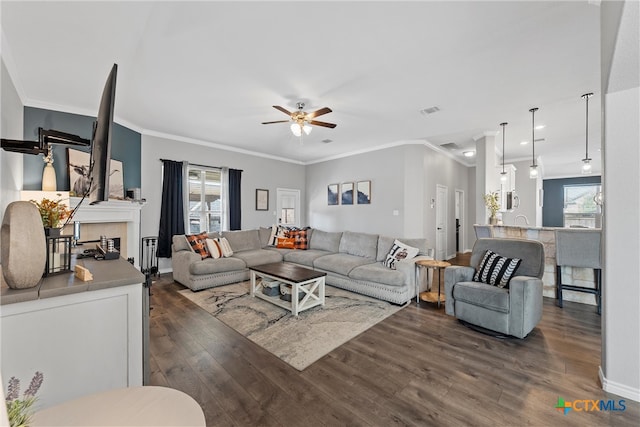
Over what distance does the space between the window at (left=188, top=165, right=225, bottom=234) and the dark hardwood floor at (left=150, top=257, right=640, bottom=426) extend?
3.10 metres

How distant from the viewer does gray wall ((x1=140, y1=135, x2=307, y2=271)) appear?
488 centimetres

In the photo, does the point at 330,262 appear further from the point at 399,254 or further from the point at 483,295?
the point at 483,295

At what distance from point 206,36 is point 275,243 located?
13.0 feet

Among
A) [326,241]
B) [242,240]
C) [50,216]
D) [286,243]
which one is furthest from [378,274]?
[50,216]

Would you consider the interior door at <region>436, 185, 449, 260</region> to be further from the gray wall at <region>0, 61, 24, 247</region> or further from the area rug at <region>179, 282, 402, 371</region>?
the gray wall at <region>0, 61, 24, 247</region>

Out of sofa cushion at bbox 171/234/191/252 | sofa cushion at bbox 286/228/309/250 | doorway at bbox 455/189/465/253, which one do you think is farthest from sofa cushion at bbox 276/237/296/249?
doorway at bbox 455/189/465/253

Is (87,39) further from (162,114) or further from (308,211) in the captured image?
(308,211)

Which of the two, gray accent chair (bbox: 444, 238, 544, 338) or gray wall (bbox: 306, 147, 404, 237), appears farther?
gray wall (bbox: 306, 147, 404, 237)

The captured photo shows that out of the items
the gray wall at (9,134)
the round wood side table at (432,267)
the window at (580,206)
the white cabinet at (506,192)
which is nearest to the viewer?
the gray wall at (9,134)

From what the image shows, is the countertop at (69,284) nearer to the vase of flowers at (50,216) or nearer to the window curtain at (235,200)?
the vase of flowers at (50,216)

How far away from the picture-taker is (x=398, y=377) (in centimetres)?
198

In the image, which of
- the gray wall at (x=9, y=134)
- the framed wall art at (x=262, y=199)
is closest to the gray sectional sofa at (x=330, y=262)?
the framed wall art at (x=262, y=199)

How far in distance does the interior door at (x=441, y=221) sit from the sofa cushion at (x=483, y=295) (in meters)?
3.68

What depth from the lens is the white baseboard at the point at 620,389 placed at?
1.74 m
